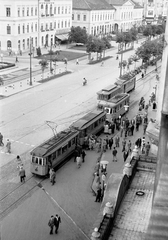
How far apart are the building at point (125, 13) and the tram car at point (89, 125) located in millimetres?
81073

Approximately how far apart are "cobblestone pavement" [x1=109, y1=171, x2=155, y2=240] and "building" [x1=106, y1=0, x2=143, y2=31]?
96692 millimetres

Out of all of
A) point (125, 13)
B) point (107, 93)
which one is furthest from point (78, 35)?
point (107, 93)

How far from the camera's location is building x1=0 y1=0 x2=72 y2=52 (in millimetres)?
63188

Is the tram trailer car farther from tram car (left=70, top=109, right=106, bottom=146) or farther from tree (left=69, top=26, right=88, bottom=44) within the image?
tree (left=69, top=26, right=88, bottom=44)

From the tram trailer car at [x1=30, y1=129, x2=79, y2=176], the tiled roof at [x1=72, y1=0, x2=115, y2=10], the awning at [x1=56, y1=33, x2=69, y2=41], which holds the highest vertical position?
the tiled roof at [x1=72, y1=0, x2=115, y2=10]

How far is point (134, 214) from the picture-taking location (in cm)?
1161

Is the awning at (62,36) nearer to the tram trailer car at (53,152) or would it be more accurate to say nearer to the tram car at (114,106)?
the tram car at (114,106)

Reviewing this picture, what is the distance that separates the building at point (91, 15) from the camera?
92125 mm

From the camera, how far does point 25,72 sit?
169 ft

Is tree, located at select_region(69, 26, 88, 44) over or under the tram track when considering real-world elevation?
over

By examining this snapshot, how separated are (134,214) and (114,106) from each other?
2071 cm

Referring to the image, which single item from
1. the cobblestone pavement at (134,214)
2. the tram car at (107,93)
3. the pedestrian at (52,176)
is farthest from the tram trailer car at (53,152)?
the tram car at (107,93)

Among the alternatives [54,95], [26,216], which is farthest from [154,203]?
[54,95]

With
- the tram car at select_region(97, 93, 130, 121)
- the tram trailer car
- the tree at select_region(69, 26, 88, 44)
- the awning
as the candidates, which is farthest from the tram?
the awning
